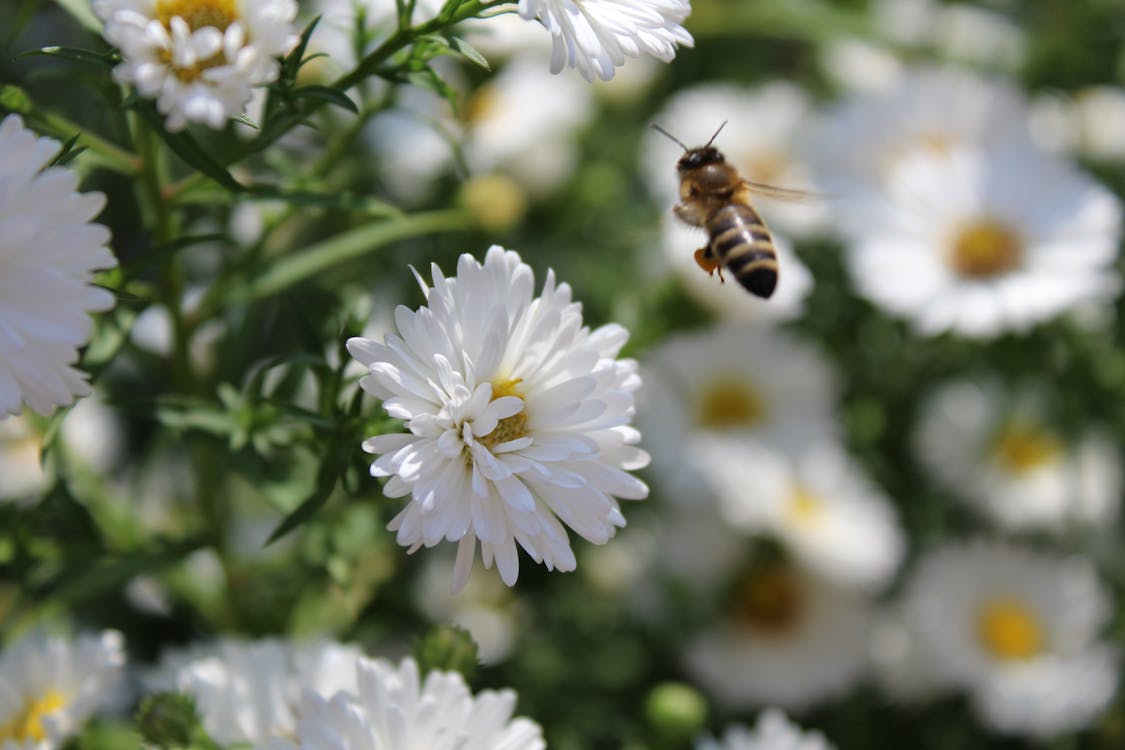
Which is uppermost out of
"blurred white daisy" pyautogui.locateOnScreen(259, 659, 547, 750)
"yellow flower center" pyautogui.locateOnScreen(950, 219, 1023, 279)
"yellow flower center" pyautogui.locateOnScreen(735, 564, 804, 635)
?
"yellow flower center" pyautogui.locateOnScreen(950, 219, 1023, 279)

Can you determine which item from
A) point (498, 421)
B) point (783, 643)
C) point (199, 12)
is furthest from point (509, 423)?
point (783, 643)

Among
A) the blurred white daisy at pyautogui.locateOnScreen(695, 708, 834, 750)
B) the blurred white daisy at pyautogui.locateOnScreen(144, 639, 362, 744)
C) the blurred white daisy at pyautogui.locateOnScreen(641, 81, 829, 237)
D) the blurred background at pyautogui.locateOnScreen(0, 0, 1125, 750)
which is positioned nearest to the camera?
the blurred white daisy at pyautogui.locateOnScreen(144, 639, 362, 744)

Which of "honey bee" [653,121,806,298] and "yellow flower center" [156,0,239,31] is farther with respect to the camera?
"honey bee" [653,121,806,298]

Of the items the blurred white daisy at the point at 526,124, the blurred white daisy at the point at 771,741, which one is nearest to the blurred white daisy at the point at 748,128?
the blurred white daisy at the point at 526,124

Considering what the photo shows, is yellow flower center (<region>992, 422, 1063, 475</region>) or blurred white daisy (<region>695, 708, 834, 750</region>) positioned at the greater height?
yellow flower center (<region>992, 422, 1063, 475</region>)

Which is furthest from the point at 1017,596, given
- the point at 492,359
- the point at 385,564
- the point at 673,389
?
the point at 492,359

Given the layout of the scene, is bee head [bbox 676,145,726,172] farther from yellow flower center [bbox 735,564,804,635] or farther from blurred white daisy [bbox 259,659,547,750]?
yellow flower center [bbox 735,564,804,635]

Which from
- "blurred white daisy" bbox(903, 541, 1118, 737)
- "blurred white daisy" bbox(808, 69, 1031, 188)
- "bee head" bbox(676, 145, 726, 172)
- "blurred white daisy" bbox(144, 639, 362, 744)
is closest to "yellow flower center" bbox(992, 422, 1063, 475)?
"blurred white daisy" bbox(903, 541, 1118, 737)
